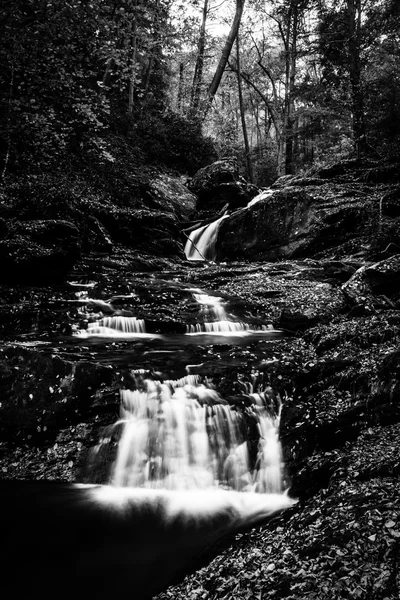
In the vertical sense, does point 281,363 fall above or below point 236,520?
above

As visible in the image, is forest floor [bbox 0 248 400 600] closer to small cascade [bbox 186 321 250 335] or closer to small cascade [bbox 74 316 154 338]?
small cascade [bbox 74 316 154 338]

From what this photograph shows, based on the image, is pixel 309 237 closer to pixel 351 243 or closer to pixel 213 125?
pixel 351 243

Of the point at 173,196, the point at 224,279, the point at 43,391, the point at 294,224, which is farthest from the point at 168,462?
the point at 173,196

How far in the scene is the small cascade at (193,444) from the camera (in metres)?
3.64

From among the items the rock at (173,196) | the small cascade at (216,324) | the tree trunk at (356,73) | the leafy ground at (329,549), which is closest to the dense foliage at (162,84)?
the tree trunk at (356,73)

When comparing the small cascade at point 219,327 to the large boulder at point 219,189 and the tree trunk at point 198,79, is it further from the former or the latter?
the tree trunk at point 198,79

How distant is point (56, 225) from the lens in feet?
27.1

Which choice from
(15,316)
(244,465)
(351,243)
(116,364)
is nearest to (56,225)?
(15,316)

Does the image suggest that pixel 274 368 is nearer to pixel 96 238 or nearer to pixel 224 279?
pixel 224 279

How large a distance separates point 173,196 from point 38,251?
8904 mm

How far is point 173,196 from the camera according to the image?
15742 mm

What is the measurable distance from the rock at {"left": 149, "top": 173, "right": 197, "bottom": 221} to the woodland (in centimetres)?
10

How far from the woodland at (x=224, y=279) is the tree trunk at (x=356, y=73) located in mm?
84

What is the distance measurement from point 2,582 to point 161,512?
1217 mm
